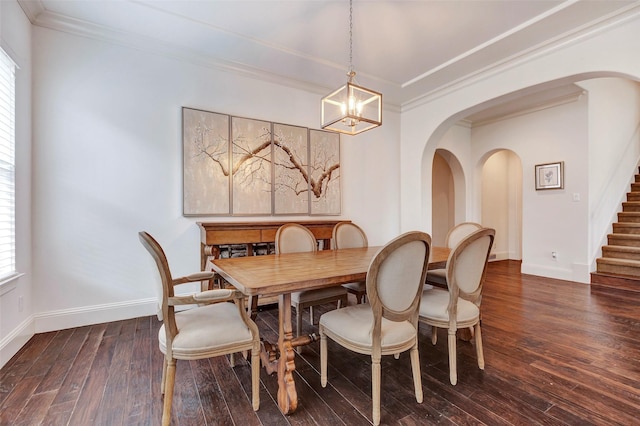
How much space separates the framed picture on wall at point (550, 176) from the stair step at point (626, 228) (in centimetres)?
104

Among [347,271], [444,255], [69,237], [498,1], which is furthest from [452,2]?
[69,237]

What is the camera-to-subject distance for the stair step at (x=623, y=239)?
4.34 metres

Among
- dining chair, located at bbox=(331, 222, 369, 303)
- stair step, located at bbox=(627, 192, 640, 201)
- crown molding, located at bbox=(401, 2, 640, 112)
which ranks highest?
crown molding, located at bbox=(401, 2, 640, 112)

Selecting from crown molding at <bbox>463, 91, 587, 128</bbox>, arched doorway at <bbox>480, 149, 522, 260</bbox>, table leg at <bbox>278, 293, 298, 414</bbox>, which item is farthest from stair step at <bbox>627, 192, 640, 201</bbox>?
table leg at <bbox>278, 293, 298, 414</bbox>

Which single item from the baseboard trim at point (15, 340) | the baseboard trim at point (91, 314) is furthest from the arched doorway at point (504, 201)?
the baseboard trim at point (15, 340)

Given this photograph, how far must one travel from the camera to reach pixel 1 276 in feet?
6.95

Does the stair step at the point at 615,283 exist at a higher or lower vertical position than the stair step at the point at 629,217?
lower

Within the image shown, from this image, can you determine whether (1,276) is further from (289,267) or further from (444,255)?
(444,255)

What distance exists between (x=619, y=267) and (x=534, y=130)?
2.47 m

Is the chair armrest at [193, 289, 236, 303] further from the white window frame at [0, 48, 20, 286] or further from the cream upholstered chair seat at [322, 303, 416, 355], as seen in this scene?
the white window frame at [0, 48, 20, 286]

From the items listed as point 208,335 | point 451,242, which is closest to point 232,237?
point 208,335

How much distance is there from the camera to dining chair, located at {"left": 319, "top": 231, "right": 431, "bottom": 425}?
1496 millimetres

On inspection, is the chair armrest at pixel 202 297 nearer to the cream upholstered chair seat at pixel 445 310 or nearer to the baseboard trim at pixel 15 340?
the cream upholstered chair seat at pixel 445 310

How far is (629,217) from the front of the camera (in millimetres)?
4703
